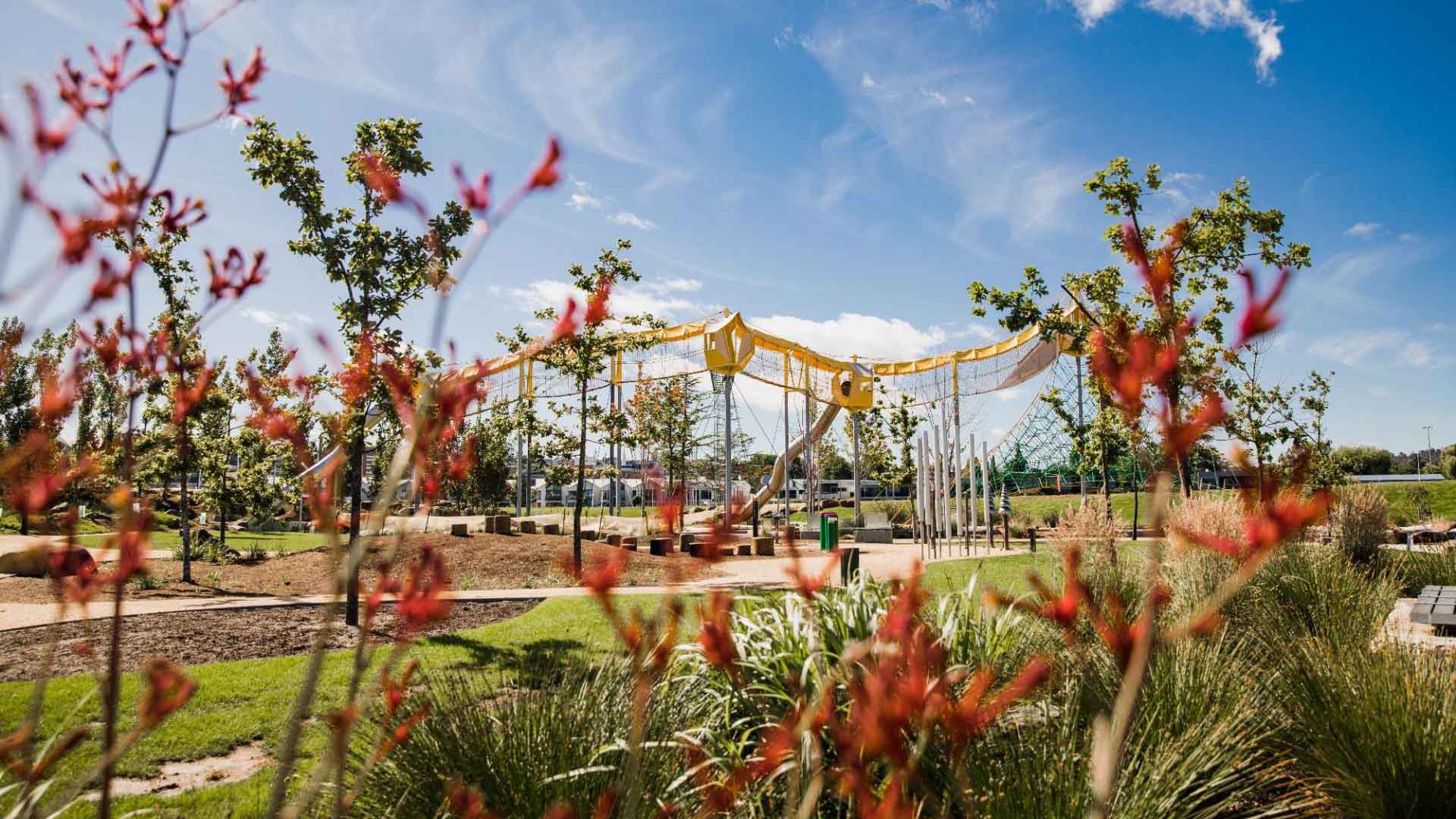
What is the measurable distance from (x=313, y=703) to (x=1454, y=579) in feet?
42.0

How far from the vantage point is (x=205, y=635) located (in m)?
8.88

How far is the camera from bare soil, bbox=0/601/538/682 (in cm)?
760

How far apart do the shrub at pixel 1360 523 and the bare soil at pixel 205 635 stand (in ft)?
42.7

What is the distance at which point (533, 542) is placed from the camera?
63.7 ft

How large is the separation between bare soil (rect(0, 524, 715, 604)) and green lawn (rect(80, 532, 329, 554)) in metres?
2.90

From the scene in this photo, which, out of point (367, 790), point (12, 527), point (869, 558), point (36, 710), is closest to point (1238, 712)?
point (367, 790)

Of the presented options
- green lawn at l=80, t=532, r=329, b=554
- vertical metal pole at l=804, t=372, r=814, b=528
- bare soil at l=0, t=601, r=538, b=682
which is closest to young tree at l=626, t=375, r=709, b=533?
vertical metal pole at l=804, t=372, r=814, b=528

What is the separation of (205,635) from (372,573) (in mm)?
6520

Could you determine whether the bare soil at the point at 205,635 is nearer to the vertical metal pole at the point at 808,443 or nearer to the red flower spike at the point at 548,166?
the red flower spike at the point at 548,166

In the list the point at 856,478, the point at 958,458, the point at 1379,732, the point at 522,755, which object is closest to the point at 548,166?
the point at 522,755

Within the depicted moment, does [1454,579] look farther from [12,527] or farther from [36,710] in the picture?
[12,527]

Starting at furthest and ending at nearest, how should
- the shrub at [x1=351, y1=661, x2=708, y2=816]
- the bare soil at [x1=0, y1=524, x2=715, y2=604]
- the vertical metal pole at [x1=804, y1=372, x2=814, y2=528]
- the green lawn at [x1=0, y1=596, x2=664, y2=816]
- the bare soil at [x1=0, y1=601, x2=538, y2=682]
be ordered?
1. the vertical metal pole at [x1=804, y1=372, x2=814, y2=528]
2. the bare soil at [x1=0, y1=524, x2=715, y2=604]
3. the bare soil at [x1=0, y1=601, x2=538, y2=682]
4. the green lawn at [x1=0, y1=596, x2=664, y2=816]
5. the shrub at [x1=351, y1=661, x2=708, y2=816]

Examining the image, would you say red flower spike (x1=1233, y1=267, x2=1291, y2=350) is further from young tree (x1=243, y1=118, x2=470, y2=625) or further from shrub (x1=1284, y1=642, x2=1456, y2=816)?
young tree (x1=243, y1=118, x2=470, y2=625)

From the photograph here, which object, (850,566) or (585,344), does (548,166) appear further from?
(585,344)
